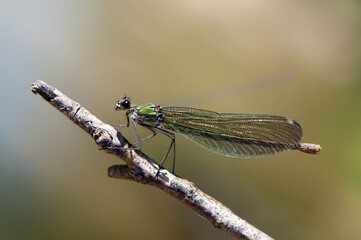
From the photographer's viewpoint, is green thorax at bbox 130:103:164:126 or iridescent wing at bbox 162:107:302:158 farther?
green thorax at bbox 130:103:164:126

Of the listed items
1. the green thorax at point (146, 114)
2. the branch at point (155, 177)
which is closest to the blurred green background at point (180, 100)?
the green thorax at point (146, 114)

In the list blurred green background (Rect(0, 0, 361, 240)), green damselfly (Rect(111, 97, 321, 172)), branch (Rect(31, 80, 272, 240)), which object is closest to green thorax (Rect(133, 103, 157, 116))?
green damselfly (Rect(111, 97, 321, 172))

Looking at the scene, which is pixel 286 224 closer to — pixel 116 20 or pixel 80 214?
pixel 80 214

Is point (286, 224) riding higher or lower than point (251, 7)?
lower

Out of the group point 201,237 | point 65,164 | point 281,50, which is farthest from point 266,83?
point 65,164

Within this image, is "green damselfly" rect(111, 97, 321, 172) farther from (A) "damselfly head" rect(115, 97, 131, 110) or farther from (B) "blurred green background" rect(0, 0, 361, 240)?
(B) "blurred green background" rect(0, 0, 361, 240)

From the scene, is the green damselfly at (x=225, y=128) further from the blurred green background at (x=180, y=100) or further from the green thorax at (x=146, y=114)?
the blurred green background at (x=180, y=100)
